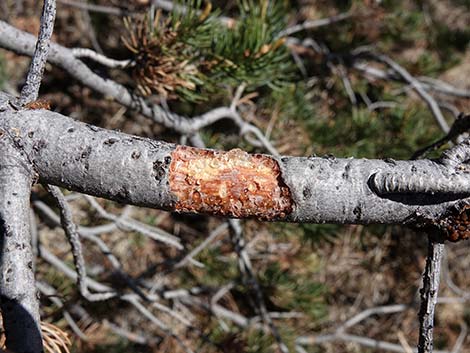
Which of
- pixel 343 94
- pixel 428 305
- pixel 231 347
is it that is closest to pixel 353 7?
pixel 343 94

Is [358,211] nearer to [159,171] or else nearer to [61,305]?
[159,171]

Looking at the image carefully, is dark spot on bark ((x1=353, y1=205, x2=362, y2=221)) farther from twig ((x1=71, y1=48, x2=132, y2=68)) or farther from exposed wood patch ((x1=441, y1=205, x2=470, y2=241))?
twig ((x1=71, y1=48, x2=132, y2=68))

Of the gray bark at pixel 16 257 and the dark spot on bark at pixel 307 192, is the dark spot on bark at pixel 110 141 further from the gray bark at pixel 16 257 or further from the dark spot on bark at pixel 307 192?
the dark spot on bark at pixel 307 192

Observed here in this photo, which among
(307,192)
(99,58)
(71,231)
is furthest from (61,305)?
(307,192)

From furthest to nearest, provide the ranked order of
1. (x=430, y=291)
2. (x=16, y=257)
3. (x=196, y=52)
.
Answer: (x=196, y=52) < (x=430, y=291) < (x=16, y=257)

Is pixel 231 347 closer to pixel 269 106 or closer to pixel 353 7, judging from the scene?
pixel 269 106

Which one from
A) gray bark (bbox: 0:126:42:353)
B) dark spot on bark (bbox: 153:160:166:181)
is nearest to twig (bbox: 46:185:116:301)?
gray bark (bbox: 0:126:42:353)
